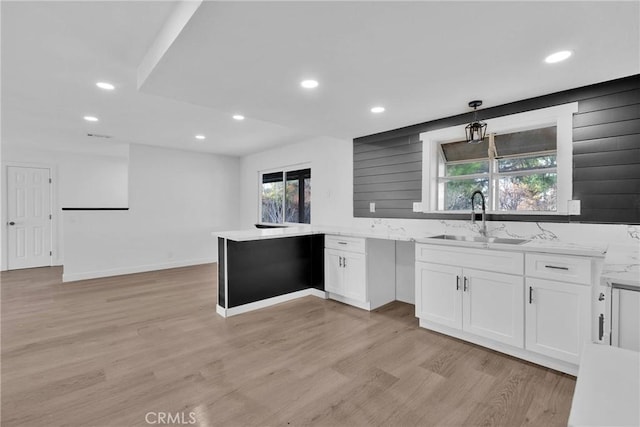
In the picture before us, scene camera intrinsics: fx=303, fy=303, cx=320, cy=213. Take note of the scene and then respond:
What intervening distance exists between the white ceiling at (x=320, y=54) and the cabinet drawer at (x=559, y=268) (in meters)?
1.38

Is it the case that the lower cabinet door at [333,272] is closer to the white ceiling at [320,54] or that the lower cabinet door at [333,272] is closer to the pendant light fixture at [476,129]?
the white ceiling at [320,54]

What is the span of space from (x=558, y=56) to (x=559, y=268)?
1.46 metres

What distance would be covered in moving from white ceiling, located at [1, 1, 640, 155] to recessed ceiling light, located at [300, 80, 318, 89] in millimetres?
73

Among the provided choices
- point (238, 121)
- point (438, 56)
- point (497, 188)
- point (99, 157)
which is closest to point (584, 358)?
point (438, 56)

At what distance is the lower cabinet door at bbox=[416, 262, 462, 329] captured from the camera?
2.74m

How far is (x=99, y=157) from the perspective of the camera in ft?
22.0

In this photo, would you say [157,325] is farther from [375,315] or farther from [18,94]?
[18,94]

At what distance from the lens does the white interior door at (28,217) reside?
232 inches

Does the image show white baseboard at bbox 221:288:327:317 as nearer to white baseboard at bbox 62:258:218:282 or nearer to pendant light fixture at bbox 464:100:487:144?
pendant light fixture at bbox 464:100:487:144

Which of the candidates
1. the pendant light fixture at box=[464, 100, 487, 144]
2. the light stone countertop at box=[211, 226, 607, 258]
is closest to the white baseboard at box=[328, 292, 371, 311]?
the light stone countertop at box=[211, 226, 607, 258]

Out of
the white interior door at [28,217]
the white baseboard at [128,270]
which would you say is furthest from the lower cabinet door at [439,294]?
the white interior door at [28,217]

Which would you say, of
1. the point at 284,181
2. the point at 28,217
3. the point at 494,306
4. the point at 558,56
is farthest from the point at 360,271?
the point at 28,217

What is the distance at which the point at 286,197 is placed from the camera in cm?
599

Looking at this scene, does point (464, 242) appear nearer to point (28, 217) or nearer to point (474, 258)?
point (474, 258)
